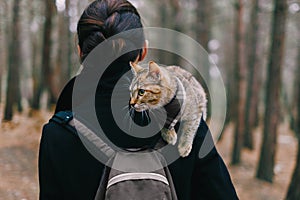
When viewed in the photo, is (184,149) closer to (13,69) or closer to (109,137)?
(109,137)

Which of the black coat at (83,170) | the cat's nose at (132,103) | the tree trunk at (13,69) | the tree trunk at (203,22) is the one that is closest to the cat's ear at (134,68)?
the cat's nose at (132,103)

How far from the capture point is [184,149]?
84.8 inches

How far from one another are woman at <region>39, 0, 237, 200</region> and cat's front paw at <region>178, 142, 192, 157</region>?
0.03 m

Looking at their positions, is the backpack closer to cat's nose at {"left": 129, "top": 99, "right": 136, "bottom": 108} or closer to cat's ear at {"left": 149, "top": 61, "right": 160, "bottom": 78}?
cat's nose at {"left": 129, "top": 99, "right": 136, "bottom": 108}

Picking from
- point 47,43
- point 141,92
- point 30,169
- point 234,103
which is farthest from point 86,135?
point 234,103

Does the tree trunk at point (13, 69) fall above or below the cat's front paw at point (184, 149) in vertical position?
below

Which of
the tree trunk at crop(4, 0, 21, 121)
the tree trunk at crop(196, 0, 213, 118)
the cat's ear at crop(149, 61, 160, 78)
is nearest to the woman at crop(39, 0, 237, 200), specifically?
the cat's ear at crop(149, 61, 160, 78)

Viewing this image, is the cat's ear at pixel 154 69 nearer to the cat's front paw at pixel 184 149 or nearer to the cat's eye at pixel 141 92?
the cat's eye at pixel 141 92

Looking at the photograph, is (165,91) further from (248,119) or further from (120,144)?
(248,119)

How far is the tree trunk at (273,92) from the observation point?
11891mm

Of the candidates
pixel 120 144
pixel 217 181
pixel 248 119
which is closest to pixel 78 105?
pixel 120 144

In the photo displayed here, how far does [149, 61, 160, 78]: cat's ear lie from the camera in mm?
2412

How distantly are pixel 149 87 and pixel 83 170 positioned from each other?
60cm

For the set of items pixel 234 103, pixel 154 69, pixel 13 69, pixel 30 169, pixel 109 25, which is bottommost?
pixel 30 169
